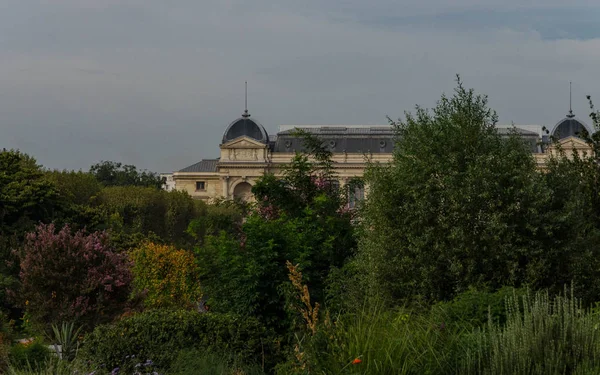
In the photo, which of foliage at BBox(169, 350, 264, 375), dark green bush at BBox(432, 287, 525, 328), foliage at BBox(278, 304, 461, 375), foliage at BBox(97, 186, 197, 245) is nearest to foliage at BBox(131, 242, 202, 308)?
foliage at BBox(169, 350, 264, 375)

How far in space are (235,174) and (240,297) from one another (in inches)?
3387

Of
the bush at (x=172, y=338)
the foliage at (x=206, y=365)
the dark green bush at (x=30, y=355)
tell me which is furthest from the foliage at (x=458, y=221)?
the dark green bush at (x=30, y=355)

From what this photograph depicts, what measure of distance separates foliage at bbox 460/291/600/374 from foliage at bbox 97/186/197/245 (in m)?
36.9

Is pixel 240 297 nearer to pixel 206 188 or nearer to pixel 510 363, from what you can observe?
pixel 510 363

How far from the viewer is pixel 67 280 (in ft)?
70.6

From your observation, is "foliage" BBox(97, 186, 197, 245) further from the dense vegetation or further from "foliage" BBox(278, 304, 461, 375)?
"foliage" BBox(278, 304, 461, 375)

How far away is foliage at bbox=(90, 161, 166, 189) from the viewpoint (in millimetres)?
97375

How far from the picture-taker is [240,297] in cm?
1764

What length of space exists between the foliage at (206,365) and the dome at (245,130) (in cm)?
9193

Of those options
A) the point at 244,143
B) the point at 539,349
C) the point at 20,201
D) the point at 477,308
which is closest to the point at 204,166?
the point at 244,143

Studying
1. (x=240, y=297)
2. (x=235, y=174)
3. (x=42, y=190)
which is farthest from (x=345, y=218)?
(x=235, y=174)

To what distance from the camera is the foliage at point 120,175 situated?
97375 millimetres

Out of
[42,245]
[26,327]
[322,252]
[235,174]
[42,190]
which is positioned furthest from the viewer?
[235,174]

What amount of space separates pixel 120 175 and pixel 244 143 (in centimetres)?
1340
